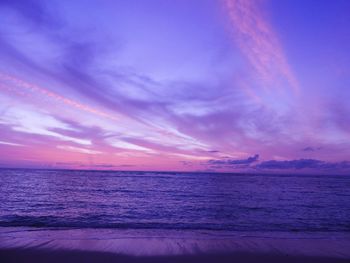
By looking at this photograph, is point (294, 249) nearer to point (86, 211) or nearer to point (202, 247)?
point (202, 247)

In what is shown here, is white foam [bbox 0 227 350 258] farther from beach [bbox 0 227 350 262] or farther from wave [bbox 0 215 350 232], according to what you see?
wave [bbox 0 215 350 232]

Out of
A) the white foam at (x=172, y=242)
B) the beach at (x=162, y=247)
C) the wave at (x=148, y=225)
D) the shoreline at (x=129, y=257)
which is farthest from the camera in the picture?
the wave at (x=148, y=225)

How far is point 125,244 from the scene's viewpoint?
1288cm

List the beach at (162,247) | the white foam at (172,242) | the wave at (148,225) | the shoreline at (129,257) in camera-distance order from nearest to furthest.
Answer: the shoreline at (129,257), the beach at (162,247), the white foam at (172,242), the wave at (148,225)

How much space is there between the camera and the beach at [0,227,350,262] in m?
10.9

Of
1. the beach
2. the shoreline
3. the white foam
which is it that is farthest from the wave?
the shoreline

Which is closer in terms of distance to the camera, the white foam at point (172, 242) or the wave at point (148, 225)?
the white foam at point (172, 242)

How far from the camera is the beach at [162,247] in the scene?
10.9 meters

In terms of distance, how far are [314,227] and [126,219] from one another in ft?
47.1

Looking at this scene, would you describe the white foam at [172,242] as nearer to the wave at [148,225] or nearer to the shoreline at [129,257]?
the shoreline at [129,257]

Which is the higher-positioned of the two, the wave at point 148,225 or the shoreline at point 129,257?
the shoreline at point 129,257

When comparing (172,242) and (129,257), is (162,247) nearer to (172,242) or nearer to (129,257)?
(172,242)

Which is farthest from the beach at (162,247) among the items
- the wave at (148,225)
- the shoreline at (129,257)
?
the wave at (148,225)

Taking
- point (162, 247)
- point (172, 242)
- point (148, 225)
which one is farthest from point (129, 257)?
point (148, 225)
